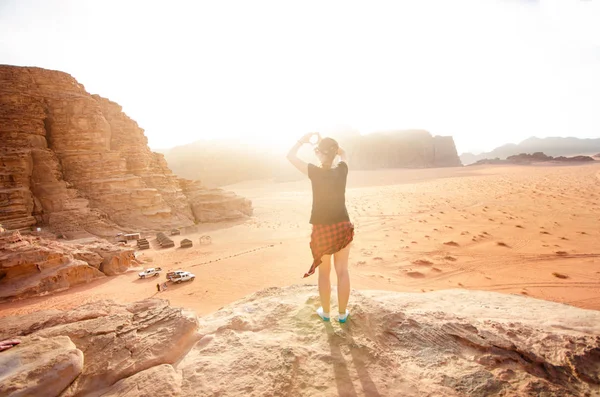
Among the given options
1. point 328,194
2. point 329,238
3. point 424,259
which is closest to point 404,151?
point 424,259

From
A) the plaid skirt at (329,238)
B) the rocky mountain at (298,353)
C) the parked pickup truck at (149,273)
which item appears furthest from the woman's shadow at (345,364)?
the parked pickup truck at (149,273)

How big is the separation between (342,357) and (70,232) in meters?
19.4

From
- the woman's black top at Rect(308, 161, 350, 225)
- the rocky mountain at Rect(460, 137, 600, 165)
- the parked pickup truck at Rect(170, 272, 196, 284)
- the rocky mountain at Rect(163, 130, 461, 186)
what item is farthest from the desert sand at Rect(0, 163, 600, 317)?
the rocky mountain at Rect(460, 137, 600, 165)

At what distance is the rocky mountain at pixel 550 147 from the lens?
385 feet

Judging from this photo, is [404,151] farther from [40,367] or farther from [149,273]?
[40,367]

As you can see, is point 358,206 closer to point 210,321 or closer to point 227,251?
point 227,251

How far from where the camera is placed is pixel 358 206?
22.2m

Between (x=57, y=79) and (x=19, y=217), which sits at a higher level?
(x=57, y=79)

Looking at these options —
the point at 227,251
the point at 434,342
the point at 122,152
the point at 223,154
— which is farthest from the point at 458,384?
the point at 223,154

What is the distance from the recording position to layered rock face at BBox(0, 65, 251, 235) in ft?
53.2

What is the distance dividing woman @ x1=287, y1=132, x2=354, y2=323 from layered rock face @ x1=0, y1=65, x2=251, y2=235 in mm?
18504

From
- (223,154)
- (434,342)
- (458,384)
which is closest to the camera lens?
(458,384)

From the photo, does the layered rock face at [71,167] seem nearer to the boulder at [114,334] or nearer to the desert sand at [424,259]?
the desert sand at [424,259]

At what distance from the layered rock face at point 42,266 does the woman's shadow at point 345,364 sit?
33.8ft
